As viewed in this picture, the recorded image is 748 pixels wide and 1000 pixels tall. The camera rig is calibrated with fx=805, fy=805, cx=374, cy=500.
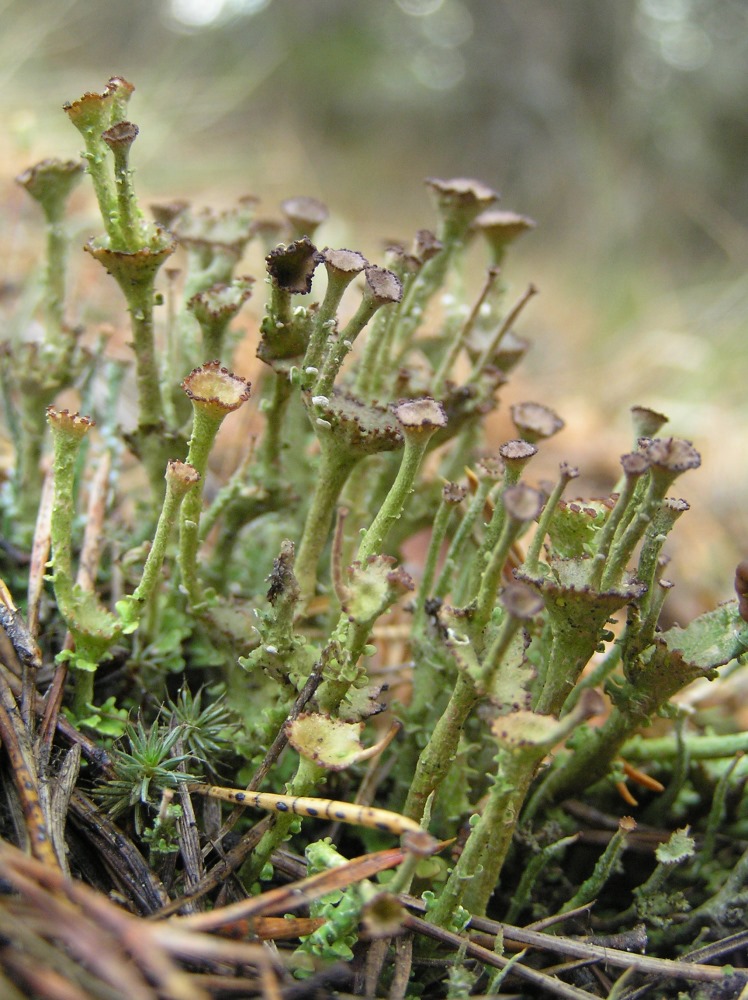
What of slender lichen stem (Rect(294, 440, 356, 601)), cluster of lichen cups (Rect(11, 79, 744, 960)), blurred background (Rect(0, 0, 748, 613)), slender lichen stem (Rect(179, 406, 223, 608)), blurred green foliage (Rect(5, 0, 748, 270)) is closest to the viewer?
cluster of lichen cups (Rect(11, 79, 744, 960))

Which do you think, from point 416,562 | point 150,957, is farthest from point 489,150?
point 150,957

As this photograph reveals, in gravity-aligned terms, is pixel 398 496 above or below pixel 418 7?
below

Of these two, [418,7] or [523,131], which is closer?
[523,131]

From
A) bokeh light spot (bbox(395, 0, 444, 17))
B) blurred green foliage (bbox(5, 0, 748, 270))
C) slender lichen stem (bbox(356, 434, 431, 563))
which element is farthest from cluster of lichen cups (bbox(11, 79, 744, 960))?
bokeh light spot (bbox(395, 0, 444, 17))

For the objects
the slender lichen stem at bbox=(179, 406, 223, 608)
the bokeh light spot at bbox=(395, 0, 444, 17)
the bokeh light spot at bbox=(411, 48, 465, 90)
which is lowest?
the slender lichen stem at bbox=(179, 406, 223, 608)

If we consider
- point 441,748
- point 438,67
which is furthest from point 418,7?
point 441,748

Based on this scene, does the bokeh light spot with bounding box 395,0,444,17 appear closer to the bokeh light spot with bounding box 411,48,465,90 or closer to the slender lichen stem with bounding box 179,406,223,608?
the bokeh light spot with bounding box 411,48,465,90

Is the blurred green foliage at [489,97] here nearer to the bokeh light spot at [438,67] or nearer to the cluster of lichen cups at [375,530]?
the bokeh light spot at [438,67]

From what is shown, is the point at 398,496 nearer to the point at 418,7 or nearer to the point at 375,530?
the point at 375,530

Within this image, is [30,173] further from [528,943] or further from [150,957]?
[528,943]
